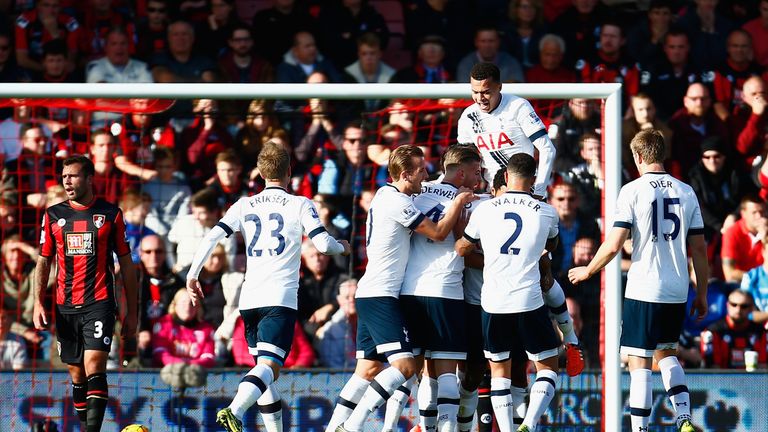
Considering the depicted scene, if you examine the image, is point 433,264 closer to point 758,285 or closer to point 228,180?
point 228,180

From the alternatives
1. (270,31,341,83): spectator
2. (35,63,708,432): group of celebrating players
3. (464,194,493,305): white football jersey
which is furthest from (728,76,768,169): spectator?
(464,194,493,305): white football jersey

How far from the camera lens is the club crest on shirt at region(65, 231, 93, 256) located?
9289mm

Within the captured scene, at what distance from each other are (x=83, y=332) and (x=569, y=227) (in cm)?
436

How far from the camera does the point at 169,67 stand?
13.7m

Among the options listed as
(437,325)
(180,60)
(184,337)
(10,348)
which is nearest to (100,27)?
(180,60)

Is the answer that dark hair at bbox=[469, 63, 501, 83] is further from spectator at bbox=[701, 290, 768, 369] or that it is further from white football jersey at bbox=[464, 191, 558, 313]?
spectator at bbox=[701, 290, 768, 369]

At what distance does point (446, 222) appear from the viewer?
8.47 metres

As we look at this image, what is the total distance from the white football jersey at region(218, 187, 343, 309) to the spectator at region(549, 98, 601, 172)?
3.12m

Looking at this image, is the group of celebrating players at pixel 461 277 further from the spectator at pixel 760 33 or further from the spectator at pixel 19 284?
the spectator at pixel 760 33

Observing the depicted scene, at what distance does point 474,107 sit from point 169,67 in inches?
210

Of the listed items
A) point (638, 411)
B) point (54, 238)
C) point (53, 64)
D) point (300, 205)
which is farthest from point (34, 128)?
point (638, 411)

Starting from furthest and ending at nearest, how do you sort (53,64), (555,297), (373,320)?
(53,64)
(555,297)
(373,320)

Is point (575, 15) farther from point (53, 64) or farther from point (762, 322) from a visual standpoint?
point (53, 64)

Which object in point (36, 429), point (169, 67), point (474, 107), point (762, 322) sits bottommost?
point (36, 429)
